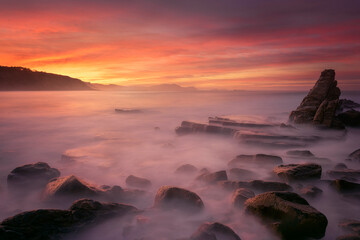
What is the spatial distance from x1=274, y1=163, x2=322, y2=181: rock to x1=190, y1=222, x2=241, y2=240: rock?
2993mm

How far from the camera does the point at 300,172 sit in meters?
6.19

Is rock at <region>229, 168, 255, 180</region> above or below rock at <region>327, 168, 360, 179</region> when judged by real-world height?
below

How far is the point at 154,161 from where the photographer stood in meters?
9.47

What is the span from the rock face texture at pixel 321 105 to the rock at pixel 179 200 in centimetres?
1221

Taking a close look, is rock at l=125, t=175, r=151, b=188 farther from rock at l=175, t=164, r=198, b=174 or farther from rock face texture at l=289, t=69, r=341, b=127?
rock face texture at l=289, t=69, r=341, b=127

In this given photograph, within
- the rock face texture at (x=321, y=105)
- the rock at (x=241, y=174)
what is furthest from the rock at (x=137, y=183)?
the rock face texture at (x=321, y=105)

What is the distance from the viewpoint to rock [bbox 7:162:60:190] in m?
6.38

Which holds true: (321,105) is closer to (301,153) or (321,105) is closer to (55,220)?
(301,153)

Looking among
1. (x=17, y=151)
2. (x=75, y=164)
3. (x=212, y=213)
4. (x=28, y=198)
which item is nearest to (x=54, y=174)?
(x=28, y=198)

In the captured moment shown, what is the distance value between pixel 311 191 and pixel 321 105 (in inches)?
448

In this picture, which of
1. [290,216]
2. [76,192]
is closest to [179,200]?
[290,216]

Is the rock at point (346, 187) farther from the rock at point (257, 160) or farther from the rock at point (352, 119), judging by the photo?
the rock at point (352, 119)

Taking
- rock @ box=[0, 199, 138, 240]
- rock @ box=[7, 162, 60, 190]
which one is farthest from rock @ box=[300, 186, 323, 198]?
rock @ box=[7, 162, 60, 190]

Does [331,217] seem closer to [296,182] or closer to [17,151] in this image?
[296,182]
